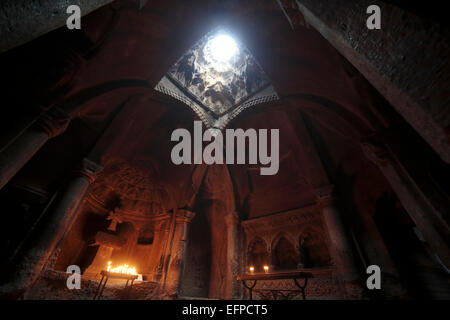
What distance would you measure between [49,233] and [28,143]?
2015mm

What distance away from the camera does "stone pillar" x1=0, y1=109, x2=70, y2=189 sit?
9.91ft

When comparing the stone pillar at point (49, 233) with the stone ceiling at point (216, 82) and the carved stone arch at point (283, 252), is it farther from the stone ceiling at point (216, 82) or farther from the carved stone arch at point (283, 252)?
the carved stone arch at point (283, 252)

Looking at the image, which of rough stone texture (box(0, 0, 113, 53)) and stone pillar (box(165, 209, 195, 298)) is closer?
rough stone texture (box(0, 0, 113, 53))

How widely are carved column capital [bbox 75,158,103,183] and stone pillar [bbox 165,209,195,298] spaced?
3329mm

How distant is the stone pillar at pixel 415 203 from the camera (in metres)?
2.51

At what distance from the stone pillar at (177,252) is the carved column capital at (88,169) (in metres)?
3.33

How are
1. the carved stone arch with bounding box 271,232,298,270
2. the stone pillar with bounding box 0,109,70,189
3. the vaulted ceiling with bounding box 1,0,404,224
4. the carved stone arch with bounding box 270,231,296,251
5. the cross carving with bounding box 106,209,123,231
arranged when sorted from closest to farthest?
1. the stone pillar with bounding box 0,109,70,189
2. the vaulted ceiling with bounding box 1,0,404,224
3. the carved stone arch with bounding box 271,232,298,270
4. the carved stone arch with bounding box 270,231,296,251
5. the cross carving with bounding box 106,209,123,231

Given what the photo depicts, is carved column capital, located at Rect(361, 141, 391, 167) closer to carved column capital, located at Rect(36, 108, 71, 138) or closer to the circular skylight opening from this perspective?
carved column capital, located at Rect(36, 108, 71, 138)

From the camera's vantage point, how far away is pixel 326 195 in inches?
221

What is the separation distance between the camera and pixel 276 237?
7.08 metres

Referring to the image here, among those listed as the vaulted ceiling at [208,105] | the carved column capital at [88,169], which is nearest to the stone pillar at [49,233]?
the carved column capital at [88,169]

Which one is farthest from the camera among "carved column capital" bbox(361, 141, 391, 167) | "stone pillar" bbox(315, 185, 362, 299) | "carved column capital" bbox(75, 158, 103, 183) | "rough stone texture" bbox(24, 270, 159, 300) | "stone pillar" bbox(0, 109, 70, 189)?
"carved column capital" bbox(75, 158, 103, 183)

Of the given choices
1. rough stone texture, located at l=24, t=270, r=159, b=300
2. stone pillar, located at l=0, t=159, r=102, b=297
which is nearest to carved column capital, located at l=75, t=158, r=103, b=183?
stone pillar, located at l=0, t=159, r=102, b=297

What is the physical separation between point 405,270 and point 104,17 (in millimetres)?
8193
